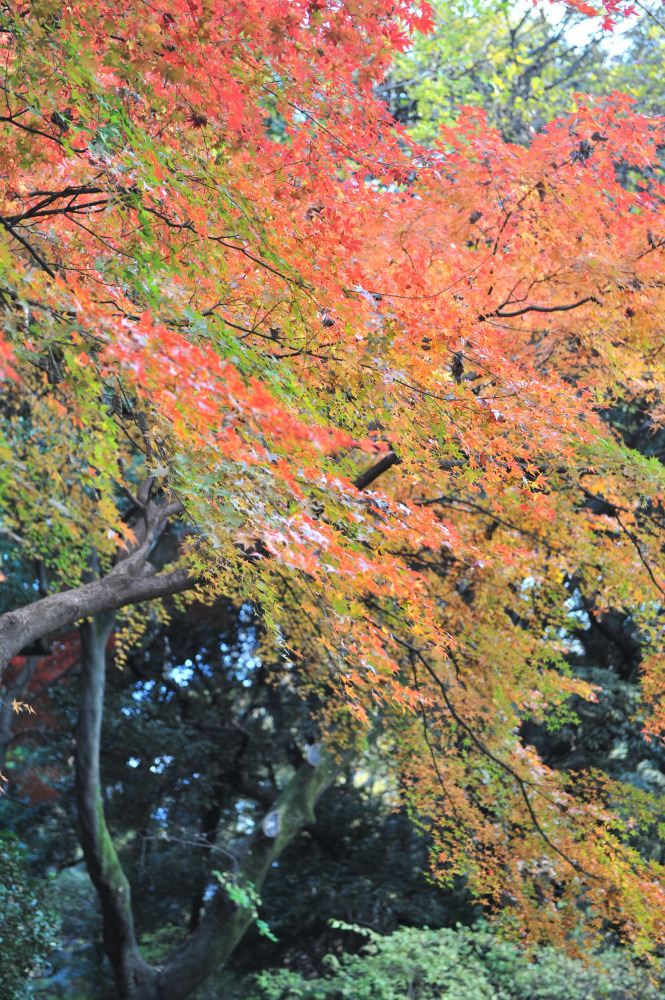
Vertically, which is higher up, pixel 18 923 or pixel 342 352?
pixel 342 352

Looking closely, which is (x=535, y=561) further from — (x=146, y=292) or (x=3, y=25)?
(x=3, y=25)

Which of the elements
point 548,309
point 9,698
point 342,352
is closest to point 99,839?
point 9,698

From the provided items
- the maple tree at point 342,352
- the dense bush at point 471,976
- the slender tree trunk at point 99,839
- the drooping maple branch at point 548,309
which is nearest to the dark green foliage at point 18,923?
the slender tree trunk at point 99,839

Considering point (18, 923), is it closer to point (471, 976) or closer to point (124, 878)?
point (124, 878)

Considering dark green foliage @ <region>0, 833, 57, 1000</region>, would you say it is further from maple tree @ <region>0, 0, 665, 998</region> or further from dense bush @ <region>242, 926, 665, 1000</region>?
dense bush @ <region>242, 926, 665, 1000</region>

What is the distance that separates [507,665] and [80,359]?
5598 millimetres

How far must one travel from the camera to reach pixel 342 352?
169 inches

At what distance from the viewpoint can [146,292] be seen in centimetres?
323

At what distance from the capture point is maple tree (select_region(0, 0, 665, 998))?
10.5 ft

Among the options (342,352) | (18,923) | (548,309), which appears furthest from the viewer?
(18,923)

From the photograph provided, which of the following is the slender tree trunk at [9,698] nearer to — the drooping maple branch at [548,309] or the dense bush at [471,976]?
the dense bush at [471,976]

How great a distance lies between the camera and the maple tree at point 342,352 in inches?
→ 127

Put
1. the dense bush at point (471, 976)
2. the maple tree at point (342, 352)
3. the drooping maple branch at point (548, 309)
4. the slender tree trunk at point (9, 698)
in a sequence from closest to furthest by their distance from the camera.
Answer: the maple tree at point (342, 352), the drooping maple branch at point (548, 309), the dense bush at point (471, 976), the slender tree trunk at point (9, 698)

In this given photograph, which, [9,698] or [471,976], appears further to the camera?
[9,698]
